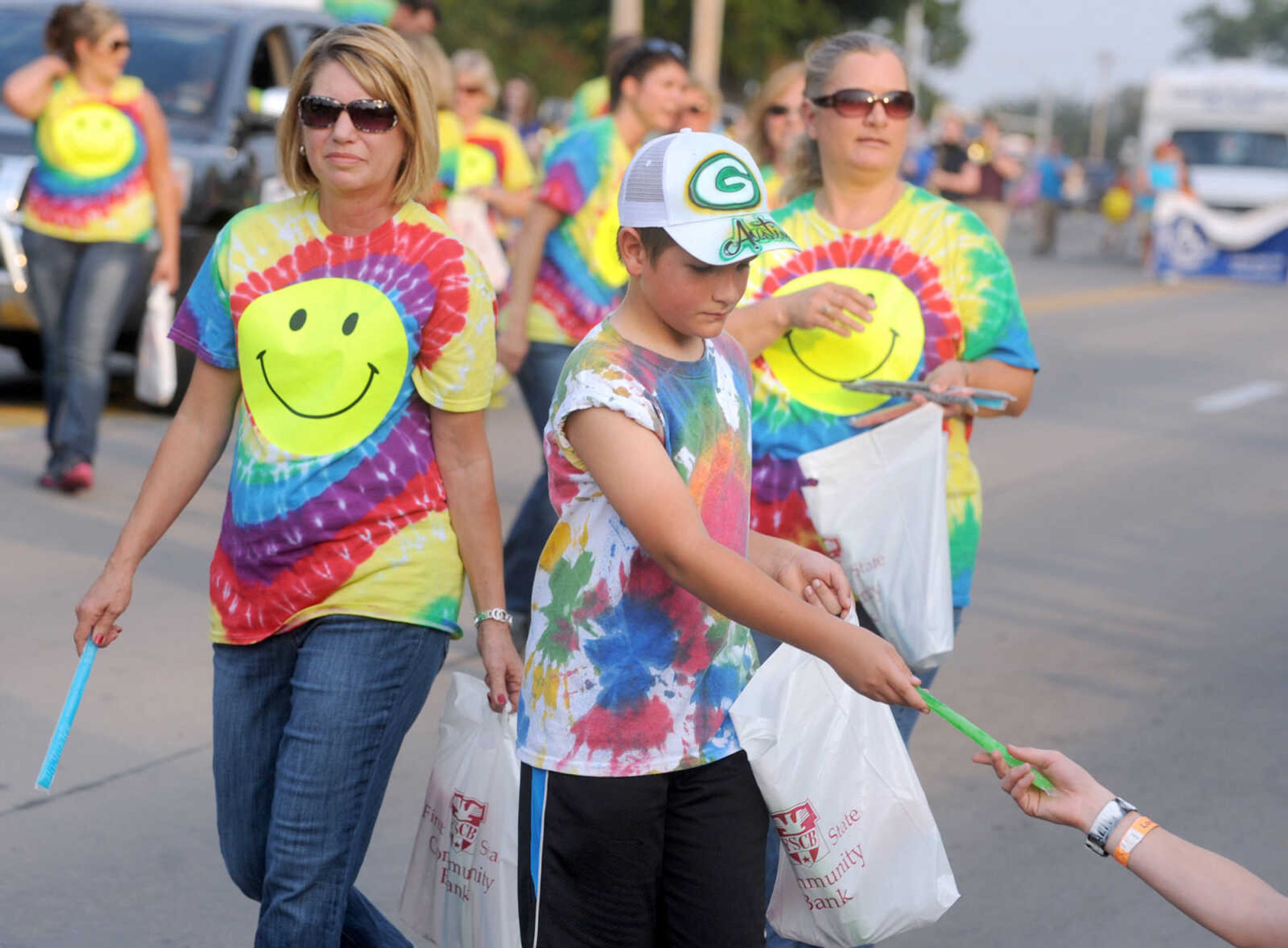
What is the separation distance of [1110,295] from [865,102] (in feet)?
67.1

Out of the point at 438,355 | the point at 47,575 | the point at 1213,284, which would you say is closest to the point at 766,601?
the point at 438,355

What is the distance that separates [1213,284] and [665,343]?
2567 centimetres

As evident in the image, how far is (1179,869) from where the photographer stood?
98.8 inches

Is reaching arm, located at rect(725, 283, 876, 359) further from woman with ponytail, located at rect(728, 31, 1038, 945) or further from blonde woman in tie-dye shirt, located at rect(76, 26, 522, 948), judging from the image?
blonde woman in tie-dye shirt, located at rect(76, 26, 522, 948)

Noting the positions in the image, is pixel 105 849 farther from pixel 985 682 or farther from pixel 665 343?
pixel 985 682

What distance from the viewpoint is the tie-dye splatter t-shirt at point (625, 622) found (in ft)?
8.44

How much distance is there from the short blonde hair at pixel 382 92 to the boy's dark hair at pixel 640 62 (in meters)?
3.13

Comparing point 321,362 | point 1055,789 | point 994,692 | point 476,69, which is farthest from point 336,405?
point 476,69

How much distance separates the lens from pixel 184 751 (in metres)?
4.96

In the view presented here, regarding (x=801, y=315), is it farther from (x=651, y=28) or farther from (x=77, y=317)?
(x=651, y=28)

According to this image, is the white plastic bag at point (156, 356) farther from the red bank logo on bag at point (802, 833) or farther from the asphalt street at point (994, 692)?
the red bank logo on bag at point (802, 833)

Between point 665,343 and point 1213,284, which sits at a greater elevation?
point 665,343

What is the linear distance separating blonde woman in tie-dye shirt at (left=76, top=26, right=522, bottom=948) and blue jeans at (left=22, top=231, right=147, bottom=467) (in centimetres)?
481

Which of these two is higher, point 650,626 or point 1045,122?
point 650,626
